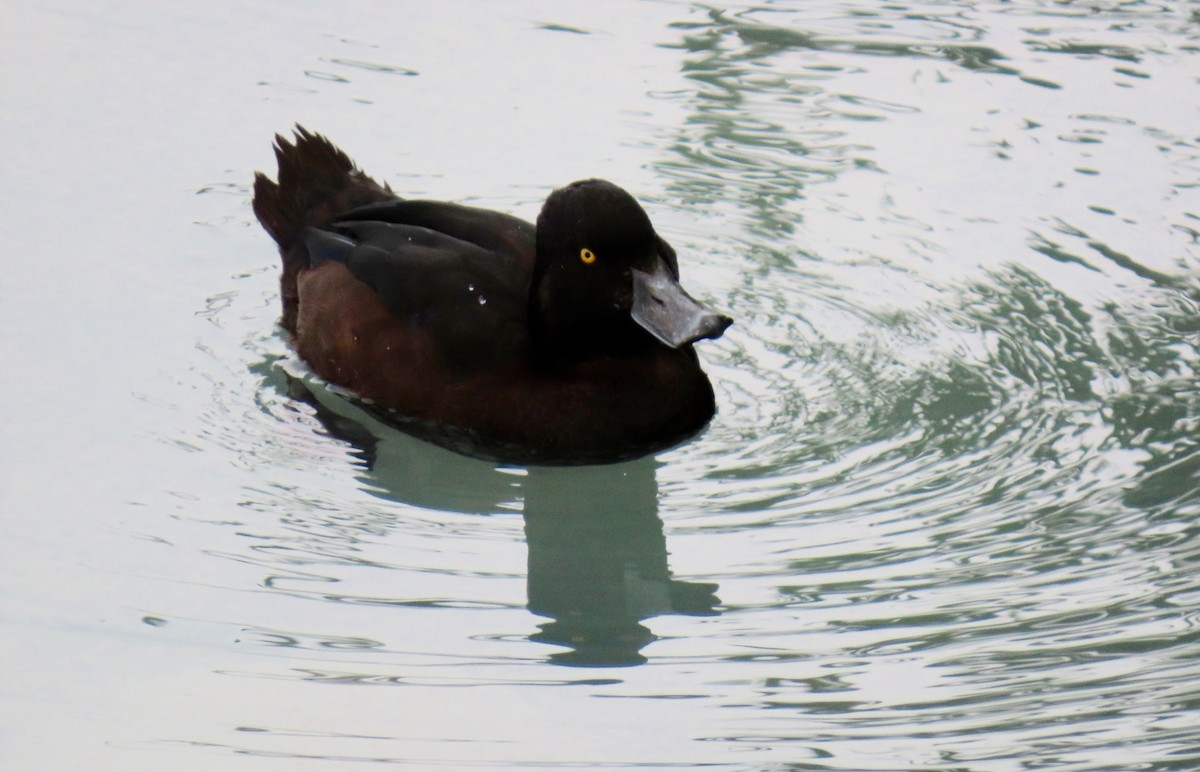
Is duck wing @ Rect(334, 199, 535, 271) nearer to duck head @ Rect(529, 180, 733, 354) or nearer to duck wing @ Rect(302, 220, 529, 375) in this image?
duck wing @ Rect(302, 220, 529, 375)

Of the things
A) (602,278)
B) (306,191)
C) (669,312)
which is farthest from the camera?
(306,191)

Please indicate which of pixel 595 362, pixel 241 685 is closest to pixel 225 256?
pixel 595 362

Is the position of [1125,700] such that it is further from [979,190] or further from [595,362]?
[979,190]

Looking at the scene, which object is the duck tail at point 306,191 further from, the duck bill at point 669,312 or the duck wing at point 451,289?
the duck bill at point 669,312

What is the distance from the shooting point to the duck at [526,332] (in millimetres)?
5125

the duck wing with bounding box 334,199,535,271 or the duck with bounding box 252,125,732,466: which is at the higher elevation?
the duck wing with bounding box 334,199,535,271

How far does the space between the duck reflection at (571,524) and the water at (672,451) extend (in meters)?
0.02

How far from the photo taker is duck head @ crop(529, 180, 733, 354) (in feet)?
16.8

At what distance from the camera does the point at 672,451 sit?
17.1 ft

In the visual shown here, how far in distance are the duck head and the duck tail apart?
1.20 m

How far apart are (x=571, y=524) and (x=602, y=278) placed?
82cm

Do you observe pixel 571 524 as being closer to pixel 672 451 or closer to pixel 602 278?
pixel 672 451

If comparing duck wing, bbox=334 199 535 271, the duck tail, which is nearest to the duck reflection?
duck wing, bbox=334 199 535 271

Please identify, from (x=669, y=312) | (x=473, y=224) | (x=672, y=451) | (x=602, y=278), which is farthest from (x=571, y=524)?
(x=473, y=224)
